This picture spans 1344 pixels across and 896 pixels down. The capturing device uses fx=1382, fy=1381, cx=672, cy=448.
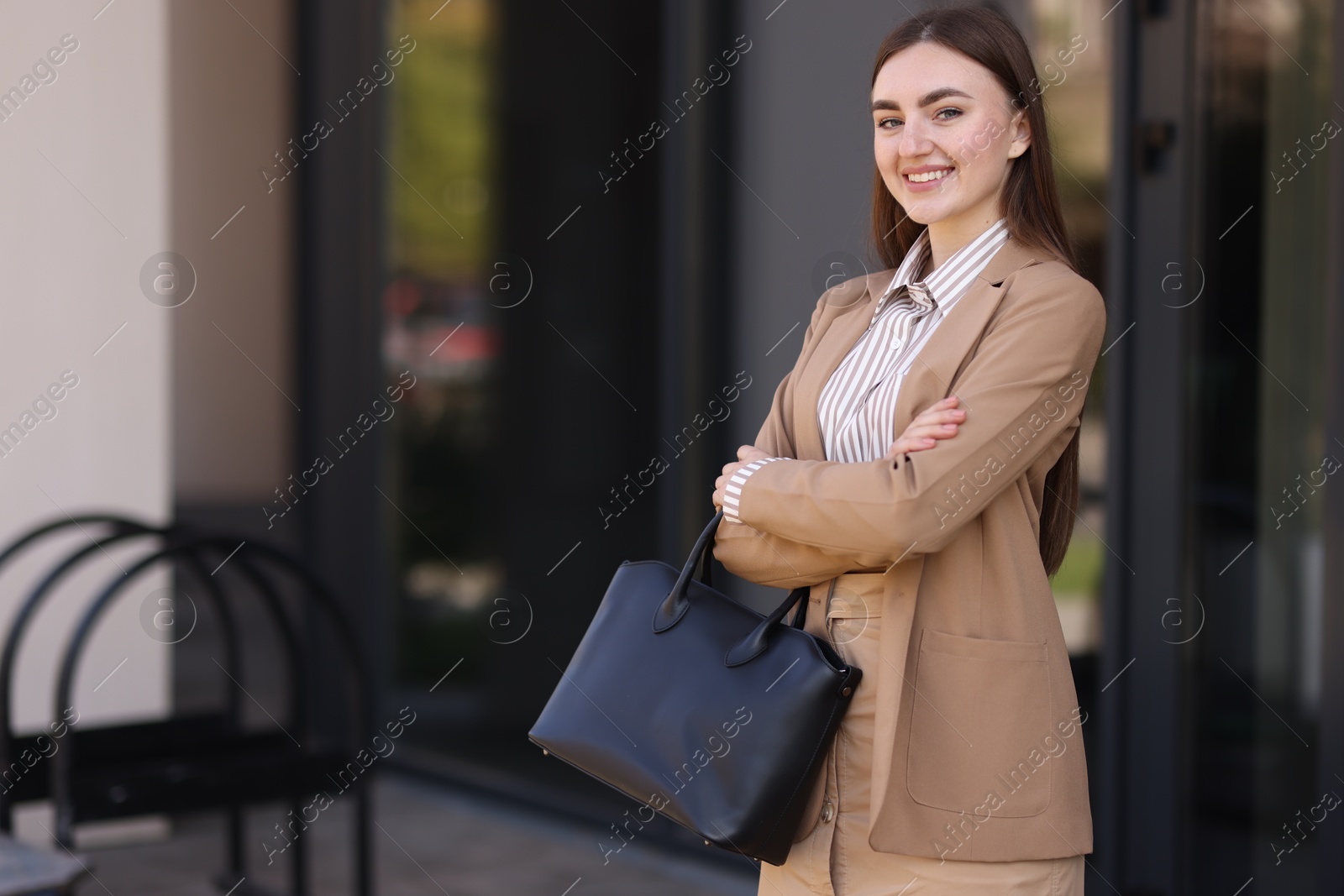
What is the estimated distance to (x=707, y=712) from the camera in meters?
1.62

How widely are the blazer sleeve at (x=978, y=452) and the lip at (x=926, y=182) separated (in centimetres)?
16

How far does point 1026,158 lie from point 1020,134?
37mm

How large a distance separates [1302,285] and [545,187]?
106 inches

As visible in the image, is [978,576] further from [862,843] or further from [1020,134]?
[1020,134]

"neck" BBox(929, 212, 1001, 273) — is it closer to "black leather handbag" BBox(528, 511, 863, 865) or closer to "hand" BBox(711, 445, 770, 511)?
"hand" BBox(711, 445, 770, 511)

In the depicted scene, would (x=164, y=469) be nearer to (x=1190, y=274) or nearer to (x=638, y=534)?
(x=638, y=534)

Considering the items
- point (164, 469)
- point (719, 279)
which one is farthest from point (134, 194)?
point (719, 279)

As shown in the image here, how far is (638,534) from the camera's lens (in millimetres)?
4484

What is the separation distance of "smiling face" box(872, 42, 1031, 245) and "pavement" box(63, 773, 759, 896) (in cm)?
241

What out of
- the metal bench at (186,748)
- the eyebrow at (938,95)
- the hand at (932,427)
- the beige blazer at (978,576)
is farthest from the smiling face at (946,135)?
the metal bench at (186,748)

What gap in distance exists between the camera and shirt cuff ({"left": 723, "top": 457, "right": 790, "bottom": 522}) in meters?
1.72

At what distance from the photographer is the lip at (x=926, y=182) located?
1.70m

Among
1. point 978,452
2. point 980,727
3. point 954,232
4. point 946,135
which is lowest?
point 980,727

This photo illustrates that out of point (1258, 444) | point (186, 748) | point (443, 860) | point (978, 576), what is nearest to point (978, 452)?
point (978, 576)
